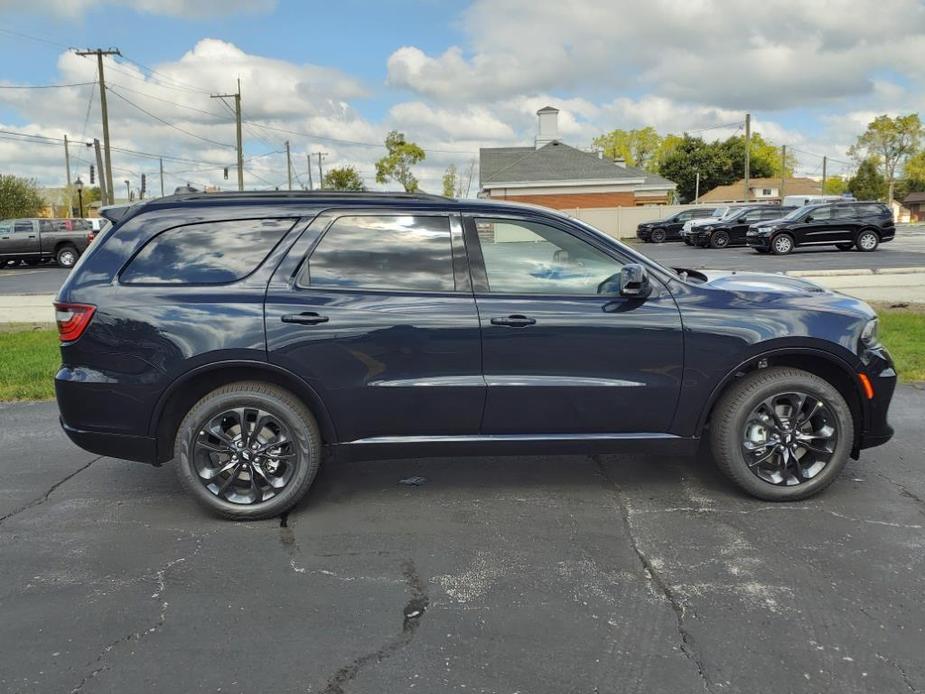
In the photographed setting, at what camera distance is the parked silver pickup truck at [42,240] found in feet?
90.2

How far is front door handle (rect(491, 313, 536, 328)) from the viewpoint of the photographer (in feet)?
13.5

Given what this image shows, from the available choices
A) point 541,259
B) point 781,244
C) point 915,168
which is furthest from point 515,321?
point 915,168

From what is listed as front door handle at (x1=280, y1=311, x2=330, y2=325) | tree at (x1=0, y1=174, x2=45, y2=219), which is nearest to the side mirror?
front door handle at (x1=280, y1=311, x2=330, y2=325)

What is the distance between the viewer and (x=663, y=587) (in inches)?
135

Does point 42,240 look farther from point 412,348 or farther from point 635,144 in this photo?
point 635,144

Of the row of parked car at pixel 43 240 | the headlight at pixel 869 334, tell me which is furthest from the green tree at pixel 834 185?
the headlight at pixel 869 334

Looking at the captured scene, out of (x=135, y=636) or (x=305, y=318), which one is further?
(x=305, y=318)

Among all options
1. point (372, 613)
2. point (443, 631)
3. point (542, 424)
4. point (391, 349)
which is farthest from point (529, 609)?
point (391, 349)

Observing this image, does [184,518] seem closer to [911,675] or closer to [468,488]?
[468,488]

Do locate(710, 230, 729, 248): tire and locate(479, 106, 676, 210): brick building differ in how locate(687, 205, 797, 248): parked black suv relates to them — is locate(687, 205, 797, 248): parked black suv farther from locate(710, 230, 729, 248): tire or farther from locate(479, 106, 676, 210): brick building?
locate(479, 106, 676, 210): brick building

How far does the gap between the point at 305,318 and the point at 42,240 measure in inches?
1094

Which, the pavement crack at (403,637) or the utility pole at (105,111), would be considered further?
the utility pole at (105,111)

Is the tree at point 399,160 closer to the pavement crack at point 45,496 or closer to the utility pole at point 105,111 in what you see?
the utility pole at point 105,111

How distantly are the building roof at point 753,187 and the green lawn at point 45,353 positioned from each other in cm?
6685
